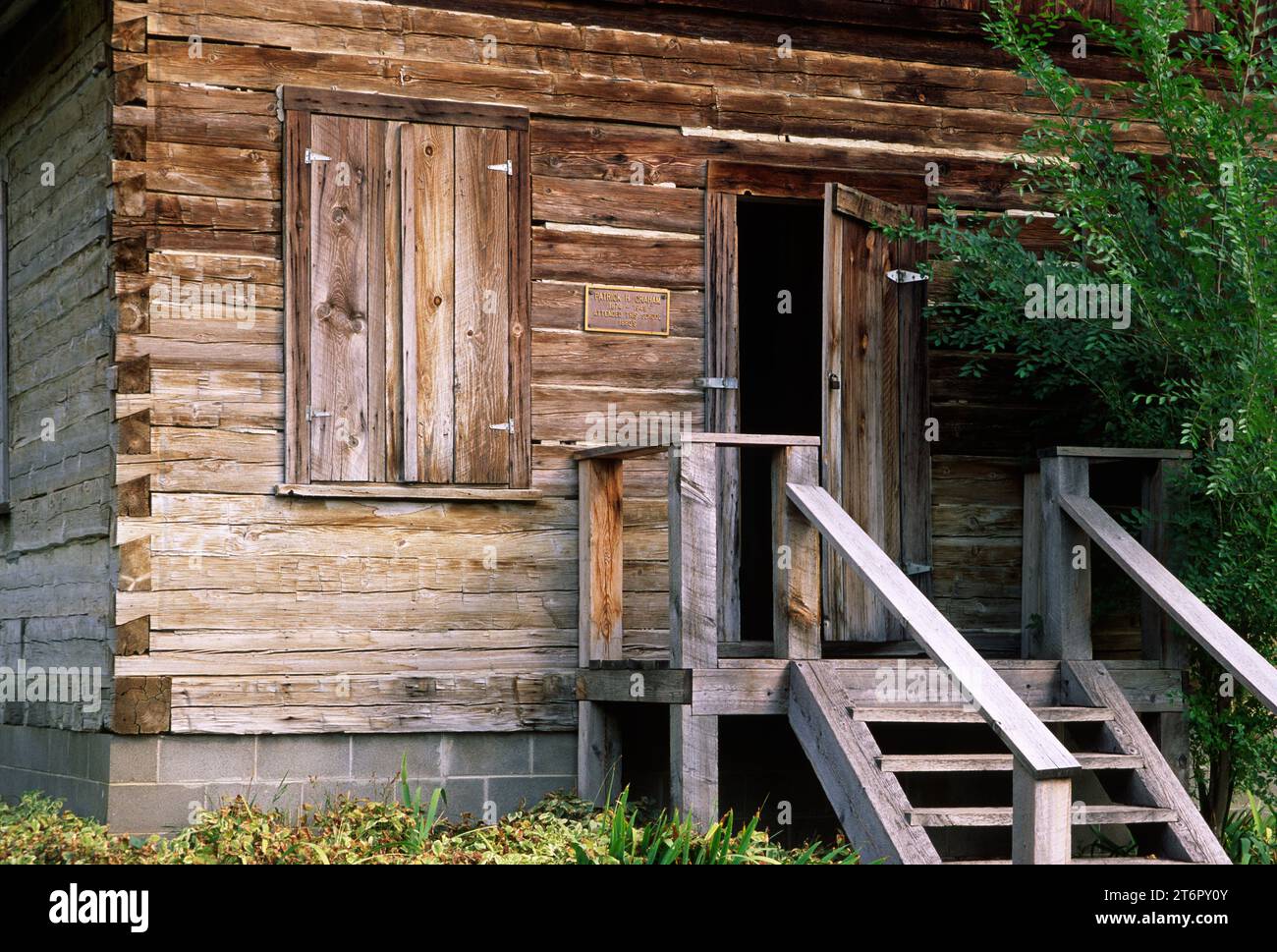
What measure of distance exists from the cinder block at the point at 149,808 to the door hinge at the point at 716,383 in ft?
10.4

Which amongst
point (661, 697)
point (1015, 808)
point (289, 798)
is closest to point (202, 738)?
point (289, 798)

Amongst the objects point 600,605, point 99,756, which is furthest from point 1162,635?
point 99,756

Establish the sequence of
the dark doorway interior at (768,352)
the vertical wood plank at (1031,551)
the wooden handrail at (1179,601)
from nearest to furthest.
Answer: the wooden handrail at (1179,601) → the vertical wood plank at (1031,551) → the dark doorway interior at (768,352)

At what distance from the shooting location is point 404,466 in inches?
314

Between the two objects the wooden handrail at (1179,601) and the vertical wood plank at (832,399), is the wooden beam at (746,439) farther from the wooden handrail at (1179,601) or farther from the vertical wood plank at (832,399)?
the wooden handrail at (1179,601)

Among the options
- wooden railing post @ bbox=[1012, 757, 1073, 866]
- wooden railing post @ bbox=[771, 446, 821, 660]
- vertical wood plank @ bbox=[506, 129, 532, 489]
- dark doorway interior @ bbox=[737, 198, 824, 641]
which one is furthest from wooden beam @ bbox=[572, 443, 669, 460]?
dark doorway interior @ bbox=[737, 198, 824, 641]

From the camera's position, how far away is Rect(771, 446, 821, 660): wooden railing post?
746cm

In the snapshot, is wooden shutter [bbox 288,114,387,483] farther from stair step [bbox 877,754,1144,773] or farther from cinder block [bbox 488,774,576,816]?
stair step [bbox 877,754,1144,773]

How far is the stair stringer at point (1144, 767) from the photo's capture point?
6973mm

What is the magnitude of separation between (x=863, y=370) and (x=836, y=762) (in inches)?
102

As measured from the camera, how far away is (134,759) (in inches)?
294

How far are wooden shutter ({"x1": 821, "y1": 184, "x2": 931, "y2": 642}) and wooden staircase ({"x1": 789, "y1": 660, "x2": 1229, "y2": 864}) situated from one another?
80 cm

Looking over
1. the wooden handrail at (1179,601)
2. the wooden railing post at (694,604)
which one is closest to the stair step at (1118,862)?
the wooden handrail at (1179,601)

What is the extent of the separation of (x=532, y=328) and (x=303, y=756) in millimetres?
2318
